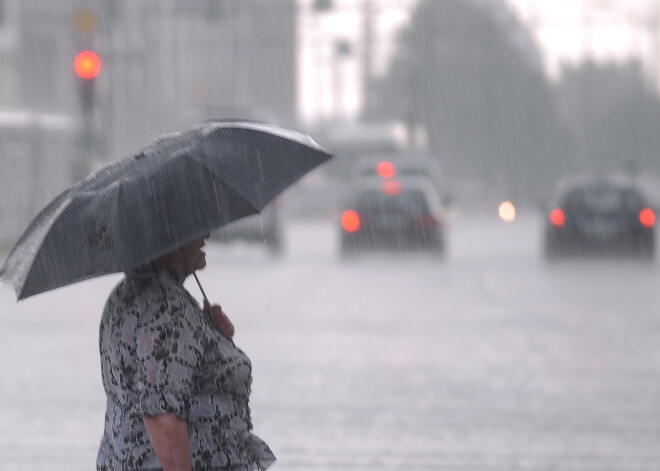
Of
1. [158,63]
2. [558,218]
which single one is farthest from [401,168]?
[158,63]

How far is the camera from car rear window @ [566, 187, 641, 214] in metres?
27.9

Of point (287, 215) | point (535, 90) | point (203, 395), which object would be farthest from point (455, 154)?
point (203, 395)

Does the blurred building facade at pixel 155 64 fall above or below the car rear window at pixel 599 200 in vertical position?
above

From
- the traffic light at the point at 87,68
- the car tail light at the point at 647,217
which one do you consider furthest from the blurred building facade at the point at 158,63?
the traffic light at the point at 87,68

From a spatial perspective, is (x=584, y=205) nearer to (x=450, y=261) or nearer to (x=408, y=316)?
(x=450, y=261)

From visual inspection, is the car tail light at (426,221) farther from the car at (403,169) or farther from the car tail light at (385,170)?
the car tail light at (385,170)

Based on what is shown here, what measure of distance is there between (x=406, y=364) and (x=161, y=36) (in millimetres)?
69078

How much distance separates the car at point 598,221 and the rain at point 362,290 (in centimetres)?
4

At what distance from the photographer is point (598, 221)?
92.2ft

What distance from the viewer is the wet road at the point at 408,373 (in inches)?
318

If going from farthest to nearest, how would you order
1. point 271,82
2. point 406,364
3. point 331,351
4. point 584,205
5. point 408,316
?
point 271,82 → point 584,205 → point 408,316 → point 331,351 → point 406,364

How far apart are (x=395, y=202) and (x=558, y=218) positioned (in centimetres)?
334

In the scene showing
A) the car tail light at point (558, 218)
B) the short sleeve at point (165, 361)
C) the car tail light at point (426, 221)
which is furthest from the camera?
the car tail light at point (426, 221)

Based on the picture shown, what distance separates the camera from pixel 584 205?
91.7 feet
